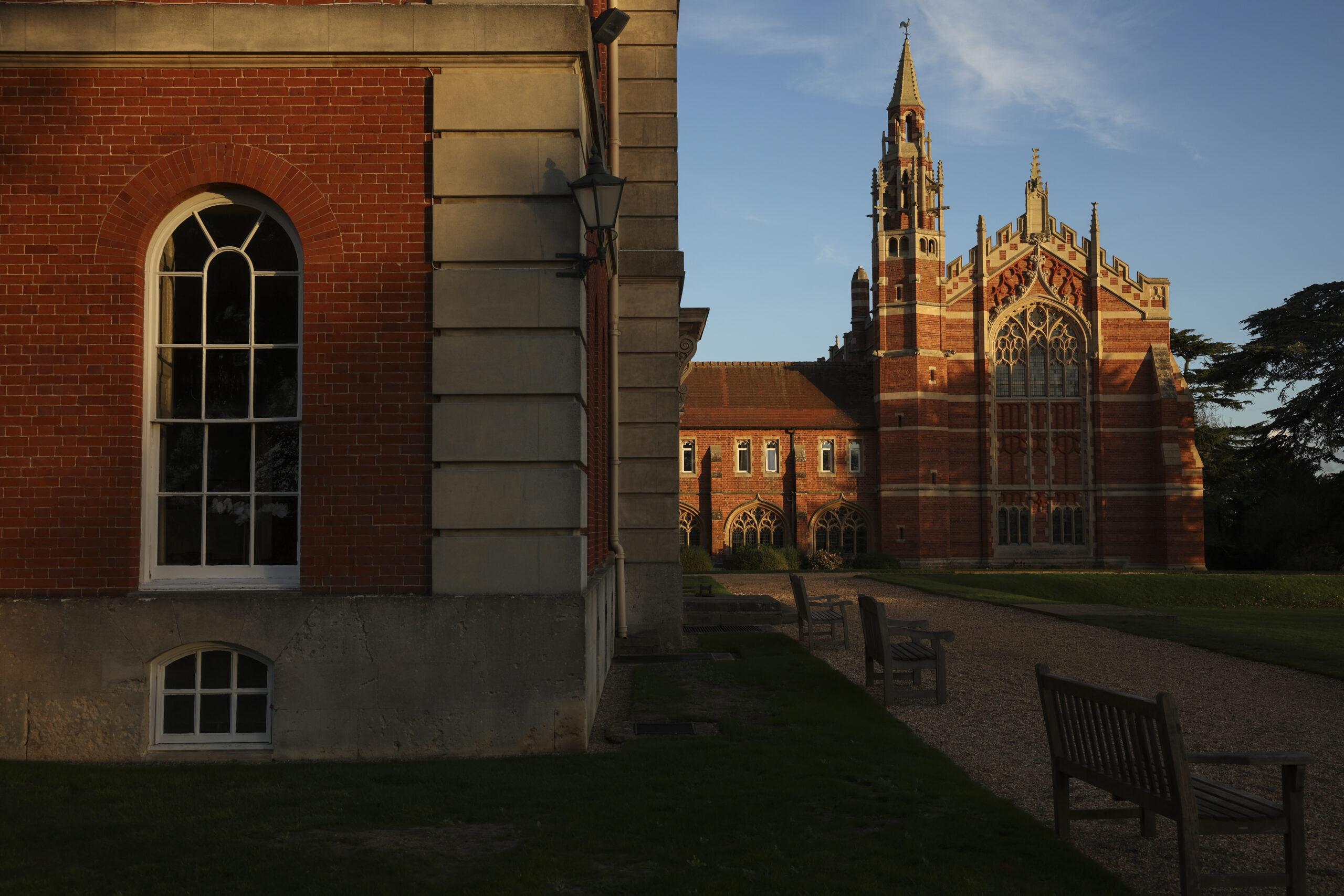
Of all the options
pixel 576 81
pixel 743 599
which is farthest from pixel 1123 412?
pixel 576 81

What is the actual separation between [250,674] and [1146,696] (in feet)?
26.6

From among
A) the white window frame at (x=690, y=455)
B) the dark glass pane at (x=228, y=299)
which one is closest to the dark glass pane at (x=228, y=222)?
the dark glass pane at (x=228, y=299)

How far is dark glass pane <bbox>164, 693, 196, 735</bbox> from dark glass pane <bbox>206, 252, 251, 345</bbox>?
92.8 inches

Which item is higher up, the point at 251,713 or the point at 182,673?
the point at 182,673

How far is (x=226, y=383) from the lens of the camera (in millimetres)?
6965

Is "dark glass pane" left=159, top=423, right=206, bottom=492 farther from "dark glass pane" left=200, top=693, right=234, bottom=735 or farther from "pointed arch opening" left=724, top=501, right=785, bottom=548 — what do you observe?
"pointed arch opening" left=724, top=501, right=785, bottom=548

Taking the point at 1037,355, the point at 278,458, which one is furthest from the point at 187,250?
the point at 1037,355

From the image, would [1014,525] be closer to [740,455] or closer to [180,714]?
[740,455]

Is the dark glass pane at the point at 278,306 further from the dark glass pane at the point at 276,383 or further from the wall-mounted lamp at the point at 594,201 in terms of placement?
the wall-mounted lamp at the point at 594,201

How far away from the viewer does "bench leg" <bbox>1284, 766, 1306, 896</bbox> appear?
4.05 metres

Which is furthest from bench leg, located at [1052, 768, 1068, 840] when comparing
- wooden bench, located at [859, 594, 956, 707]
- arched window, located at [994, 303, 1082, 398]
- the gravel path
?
arched window, located at [994, 303, 1082, 398]

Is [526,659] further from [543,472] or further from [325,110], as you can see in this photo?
[325,110]

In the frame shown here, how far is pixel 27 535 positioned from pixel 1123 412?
157 feet

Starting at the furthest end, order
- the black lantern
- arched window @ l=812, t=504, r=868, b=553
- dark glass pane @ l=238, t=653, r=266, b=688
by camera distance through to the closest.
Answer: arched window @ l=812, t=504, r=868, b=553, dark glass pane @ l=238, t=653, r=266, b=688, the black lantern
